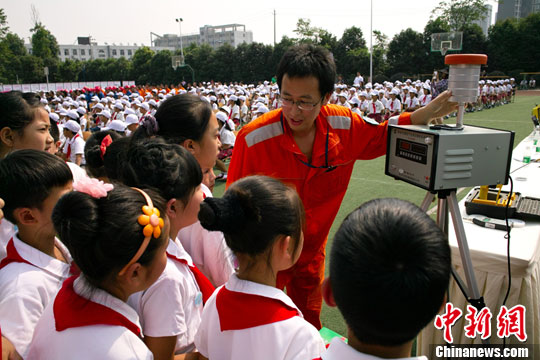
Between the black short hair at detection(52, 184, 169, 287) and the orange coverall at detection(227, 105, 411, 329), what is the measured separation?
3.11 feet

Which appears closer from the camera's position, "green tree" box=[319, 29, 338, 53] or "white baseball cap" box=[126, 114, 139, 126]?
"white baseball cap" box=[126, 114, 139, 126]

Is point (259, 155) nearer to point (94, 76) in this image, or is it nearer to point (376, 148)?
point (376, 148)

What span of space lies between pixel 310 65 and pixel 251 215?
3.24 feet

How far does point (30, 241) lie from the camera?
1.55 meters

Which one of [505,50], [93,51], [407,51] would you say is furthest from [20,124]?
[93,51]

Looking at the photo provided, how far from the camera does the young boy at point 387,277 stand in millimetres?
820

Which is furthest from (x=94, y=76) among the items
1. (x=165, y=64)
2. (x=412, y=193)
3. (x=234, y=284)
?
(x=234, y=284)

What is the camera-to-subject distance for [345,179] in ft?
7.08

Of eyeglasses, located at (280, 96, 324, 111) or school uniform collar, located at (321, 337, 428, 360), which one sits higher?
eyeglasses, located at (280, 96, 324, 111)

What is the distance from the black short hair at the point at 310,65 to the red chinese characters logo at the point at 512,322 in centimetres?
135

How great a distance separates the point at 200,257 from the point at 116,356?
0.68 meters

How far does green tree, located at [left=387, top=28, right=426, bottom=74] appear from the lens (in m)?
33.8

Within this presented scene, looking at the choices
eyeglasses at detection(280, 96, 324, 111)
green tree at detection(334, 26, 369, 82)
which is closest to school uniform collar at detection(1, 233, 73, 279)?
eyeglasses at detection(280, 96, 324, 111)

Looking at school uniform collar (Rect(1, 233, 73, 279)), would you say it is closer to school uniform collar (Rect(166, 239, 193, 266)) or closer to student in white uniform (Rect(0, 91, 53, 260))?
school uniform collar (Rect(166, 239, 193, 266))
